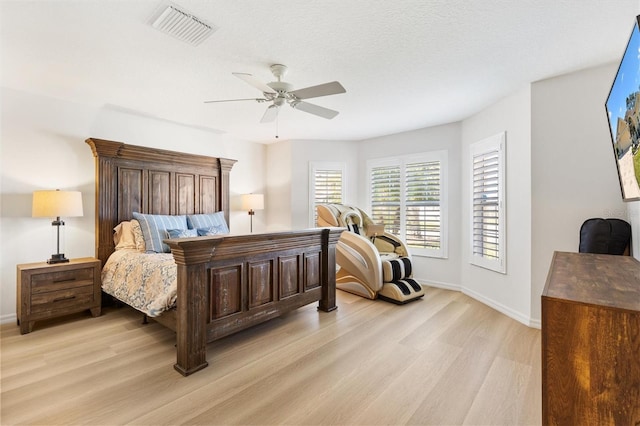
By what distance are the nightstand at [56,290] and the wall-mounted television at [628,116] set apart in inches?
181

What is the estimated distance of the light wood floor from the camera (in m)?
1.75

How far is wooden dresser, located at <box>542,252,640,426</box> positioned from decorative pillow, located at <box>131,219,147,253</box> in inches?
149

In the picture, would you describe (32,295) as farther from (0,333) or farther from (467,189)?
(467,189)

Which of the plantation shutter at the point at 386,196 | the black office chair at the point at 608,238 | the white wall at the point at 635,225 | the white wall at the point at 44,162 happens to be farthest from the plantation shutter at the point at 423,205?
the white wall at the point at 44,162

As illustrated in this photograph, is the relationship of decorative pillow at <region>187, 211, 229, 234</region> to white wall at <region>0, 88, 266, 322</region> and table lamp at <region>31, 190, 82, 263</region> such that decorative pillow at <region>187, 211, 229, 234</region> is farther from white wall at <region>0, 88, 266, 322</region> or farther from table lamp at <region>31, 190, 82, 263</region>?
table lamp at <region>31, 190, 82, 263</region>

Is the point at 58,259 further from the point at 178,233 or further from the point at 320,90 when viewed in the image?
the point at 320,90

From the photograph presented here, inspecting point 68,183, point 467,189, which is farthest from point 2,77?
point 467,189

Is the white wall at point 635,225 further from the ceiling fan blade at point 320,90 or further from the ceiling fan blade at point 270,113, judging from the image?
the ceiling fan blade at point 270,113

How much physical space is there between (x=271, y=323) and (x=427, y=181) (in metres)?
3.25

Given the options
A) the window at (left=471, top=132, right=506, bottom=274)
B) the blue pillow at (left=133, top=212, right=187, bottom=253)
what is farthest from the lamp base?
the window at (left=471, top=132, right=506, bottom=274)

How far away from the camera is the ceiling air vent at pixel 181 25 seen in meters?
1.94

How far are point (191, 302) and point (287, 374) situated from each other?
0.89 metres

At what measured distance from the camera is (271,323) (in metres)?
3.15

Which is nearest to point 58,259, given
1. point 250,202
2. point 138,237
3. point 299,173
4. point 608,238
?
point 138,237
